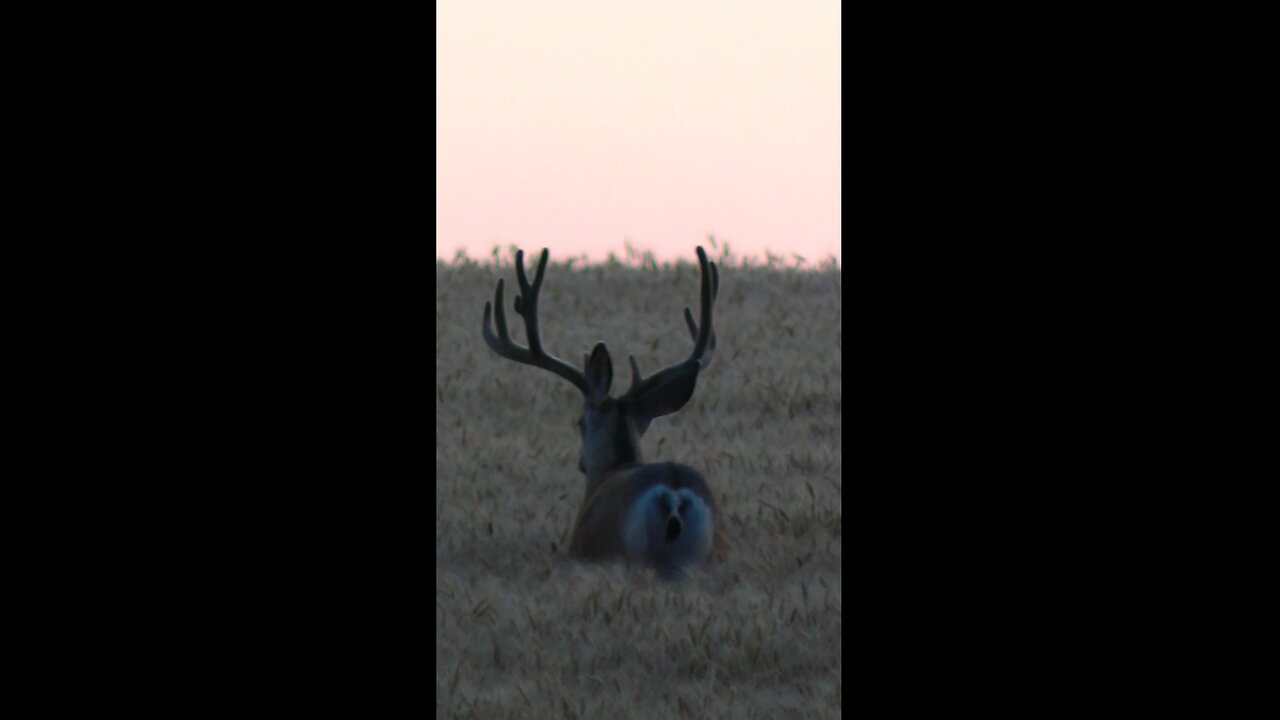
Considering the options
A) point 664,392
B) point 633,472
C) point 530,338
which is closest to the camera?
point 633,472

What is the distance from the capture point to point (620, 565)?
6738 mm

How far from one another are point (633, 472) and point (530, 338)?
1.17 meters

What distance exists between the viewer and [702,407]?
36.4 ft

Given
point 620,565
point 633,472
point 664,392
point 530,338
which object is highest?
point 530,338

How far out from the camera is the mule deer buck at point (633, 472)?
22.0 feet

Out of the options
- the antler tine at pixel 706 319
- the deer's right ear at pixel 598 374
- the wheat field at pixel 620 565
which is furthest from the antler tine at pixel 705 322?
the wheat field at pixel 620 565

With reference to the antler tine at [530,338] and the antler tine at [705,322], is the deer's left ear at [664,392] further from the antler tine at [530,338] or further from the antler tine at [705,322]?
the antler tine at [530,338]

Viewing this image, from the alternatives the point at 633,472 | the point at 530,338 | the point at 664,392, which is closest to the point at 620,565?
the point at 633,472

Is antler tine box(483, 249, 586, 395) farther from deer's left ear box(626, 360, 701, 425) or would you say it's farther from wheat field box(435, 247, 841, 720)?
wheat field box(435, 247, 841, 720)

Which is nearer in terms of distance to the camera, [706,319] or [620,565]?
[620,565]

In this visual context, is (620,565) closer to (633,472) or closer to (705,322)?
(633,472)

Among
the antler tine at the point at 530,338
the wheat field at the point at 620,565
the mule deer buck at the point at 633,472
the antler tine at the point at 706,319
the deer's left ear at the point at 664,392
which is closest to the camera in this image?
the wheat field at the point at 620,565

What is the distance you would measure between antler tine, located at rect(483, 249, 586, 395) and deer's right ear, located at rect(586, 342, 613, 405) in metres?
Result: 0.04

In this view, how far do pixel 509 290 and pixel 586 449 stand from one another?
7351 millimetres
